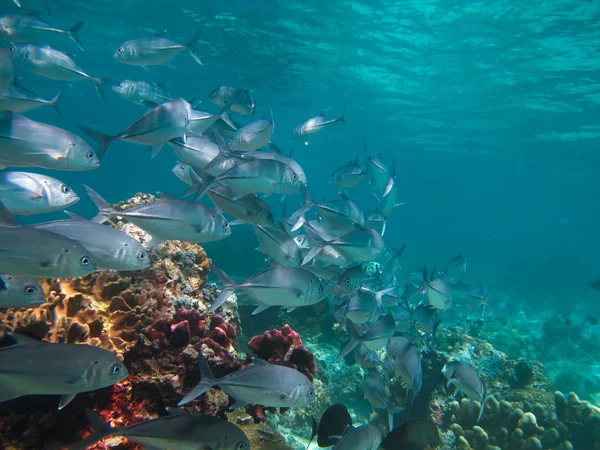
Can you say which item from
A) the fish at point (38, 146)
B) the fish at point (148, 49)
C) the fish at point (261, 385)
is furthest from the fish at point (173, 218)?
the fish at point (148, 49)

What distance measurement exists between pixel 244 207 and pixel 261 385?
6.36ft

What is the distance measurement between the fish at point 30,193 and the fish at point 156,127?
627 mm

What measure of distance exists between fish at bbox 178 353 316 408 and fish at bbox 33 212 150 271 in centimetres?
118

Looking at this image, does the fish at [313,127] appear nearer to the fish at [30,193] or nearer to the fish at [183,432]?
the fish at [30,193]

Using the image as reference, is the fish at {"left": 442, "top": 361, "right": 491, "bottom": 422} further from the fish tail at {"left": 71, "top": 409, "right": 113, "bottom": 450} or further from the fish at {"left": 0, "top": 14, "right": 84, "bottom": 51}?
the fish at {"left": 0, "top": 14, "right": 84, "bottom": 51}

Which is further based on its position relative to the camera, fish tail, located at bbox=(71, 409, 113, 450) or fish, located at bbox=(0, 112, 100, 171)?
fish, located at bbox=(0, 112, 100, 171)

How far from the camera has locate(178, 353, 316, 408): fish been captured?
9.82ft

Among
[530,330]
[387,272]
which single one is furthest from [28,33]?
[530,330]

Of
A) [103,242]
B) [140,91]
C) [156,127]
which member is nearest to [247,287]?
[103,242]

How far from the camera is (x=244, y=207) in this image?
412cm

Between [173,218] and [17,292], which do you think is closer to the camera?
[17,292]

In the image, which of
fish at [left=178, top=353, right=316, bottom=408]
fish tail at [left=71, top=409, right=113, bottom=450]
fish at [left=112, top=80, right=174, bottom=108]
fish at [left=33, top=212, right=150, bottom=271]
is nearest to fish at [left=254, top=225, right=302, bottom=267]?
fish at [left=33, top=212, right=150, bottom=271]

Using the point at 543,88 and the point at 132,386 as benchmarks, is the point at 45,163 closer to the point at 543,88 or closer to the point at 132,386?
the point at 132,386

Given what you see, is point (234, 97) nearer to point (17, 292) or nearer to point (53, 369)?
point (17, 292)
